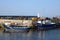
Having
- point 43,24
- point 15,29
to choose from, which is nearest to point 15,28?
point 15,29

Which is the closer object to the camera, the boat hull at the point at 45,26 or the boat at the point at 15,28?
the boat hull at the point at 45,26

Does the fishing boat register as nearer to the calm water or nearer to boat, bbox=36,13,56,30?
boat, bbox=36,13,56,30

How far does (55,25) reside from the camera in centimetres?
449

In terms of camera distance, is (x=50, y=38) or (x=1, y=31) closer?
(x=1, y=31)

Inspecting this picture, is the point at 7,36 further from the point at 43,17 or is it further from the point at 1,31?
the point at 43,17

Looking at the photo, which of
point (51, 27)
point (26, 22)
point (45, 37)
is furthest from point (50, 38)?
point (26, 22)

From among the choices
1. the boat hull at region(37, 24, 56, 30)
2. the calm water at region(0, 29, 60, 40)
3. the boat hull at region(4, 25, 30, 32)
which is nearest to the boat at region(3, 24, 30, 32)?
the boat hull at region(4, 25, 30, 32)

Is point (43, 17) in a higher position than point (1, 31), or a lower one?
higher

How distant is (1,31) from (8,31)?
266 millimetres

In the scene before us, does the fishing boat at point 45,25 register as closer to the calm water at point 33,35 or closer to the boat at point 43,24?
the boat at point 43,24

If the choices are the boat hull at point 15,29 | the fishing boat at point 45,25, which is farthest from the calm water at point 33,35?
the fishing boat at point 45,25

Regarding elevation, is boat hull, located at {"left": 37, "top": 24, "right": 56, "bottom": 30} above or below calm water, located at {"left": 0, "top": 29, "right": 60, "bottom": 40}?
above

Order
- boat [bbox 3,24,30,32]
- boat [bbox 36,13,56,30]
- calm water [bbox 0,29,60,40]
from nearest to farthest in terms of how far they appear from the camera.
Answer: boat [bbox 36,13,56,30], boat [bbox 3,24,30,32], calm water [bbox 0,29,60,40]

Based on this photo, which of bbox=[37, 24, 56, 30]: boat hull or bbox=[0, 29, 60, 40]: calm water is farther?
bbox=[0, 29, 60, 40]: calm water
